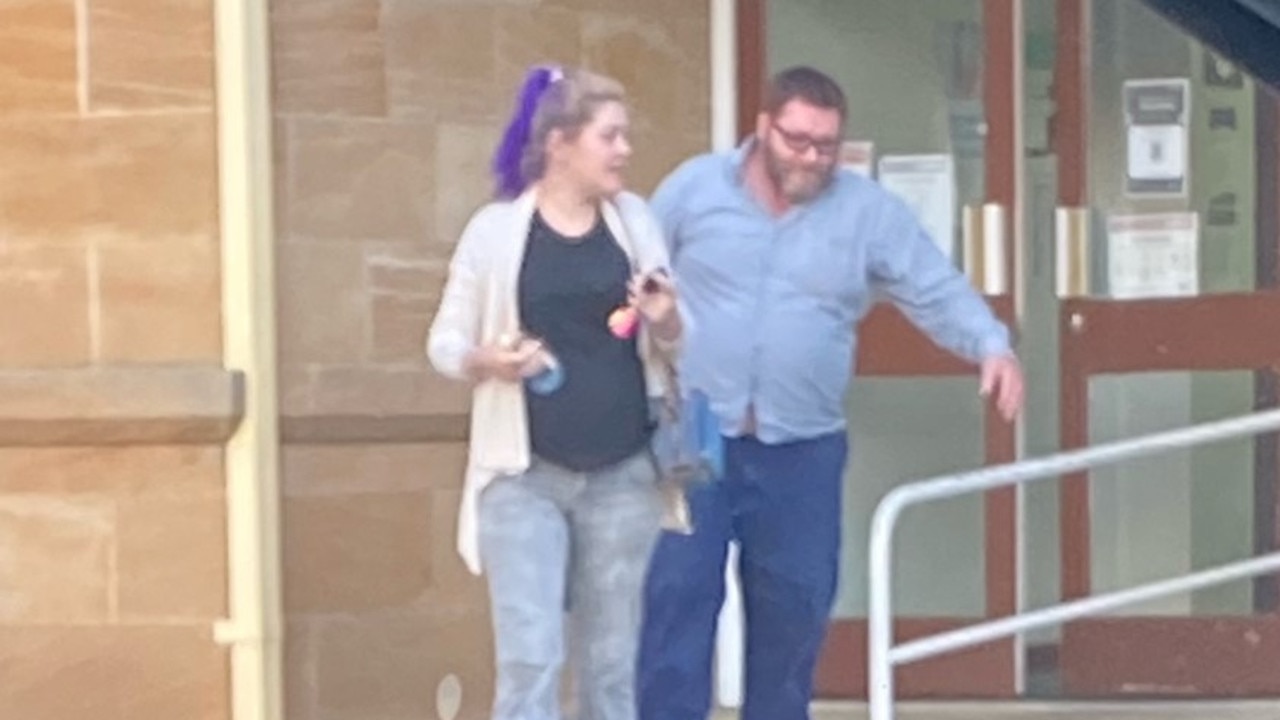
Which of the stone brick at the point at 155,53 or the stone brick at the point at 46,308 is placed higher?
the stone brick at the point at 155,53

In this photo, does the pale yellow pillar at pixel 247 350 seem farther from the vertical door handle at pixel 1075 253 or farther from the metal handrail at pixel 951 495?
the vertical door handle at pixel 1075 253

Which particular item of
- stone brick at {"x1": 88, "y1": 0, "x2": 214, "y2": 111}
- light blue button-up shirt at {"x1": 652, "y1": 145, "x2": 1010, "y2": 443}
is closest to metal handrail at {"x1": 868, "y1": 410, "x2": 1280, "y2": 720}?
light blue button-up shirt at {"x1": 652, "y1": 145, "x2": 1010, "y2": 443}

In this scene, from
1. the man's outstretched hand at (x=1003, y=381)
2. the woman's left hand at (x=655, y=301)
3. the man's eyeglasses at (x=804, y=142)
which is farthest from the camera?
the man's eyeglasses at (x=804, y=142)

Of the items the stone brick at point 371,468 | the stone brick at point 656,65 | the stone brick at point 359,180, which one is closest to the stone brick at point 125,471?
the stone brick at point 371,468

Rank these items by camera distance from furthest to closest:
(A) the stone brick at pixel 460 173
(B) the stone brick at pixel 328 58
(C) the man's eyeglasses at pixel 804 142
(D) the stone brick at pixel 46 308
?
(A) the stone brick at pixel 460 173 < (B) the stone brick at pixel 328 58 < (D) the stone brick at pixel 46 308 < (C) the man's eyeglasses at pixel 804 142

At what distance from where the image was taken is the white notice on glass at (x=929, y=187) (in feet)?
24.4

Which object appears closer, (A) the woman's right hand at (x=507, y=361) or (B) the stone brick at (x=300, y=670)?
(A) the woman's right hand at (x=507, y=361)

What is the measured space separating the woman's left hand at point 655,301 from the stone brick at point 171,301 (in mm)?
2053

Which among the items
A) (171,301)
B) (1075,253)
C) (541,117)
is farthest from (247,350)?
(1075,253)

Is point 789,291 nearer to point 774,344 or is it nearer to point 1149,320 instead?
point 774,344

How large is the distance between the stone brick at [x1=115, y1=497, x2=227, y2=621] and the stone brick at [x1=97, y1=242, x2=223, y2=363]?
396 mm

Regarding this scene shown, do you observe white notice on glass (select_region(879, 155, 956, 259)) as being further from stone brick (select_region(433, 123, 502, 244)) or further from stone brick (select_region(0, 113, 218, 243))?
stone brick (select_region(0, 113, 218, 243))

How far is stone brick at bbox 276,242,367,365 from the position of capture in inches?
259

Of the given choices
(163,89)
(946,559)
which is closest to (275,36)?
(163,89)
